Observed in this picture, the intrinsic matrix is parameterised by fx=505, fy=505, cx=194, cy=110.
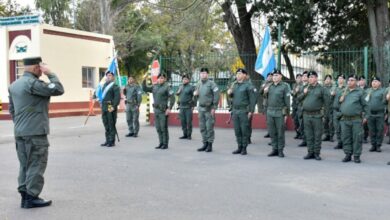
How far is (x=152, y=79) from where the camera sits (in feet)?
61.1

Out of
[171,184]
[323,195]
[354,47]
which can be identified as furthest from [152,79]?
[323,195]

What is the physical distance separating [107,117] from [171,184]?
5.53 metres

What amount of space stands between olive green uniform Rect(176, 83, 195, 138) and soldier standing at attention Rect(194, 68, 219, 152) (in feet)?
8.63

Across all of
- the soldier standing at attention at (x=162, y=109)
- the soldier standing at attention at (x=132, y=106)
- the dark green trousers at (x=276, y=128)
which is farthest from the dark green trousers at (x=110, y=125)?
the dark green trousers at (x=276, y=128)

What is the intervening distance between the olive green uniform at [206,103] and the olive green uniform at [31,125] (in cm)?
591

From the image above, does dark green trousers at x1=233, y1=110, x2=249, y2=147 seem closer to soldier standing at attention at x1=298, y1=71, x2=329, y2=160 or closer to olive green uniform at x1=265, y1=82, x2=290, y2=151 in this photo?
olive green uniform at x1=265, y1=82, x2=290, y2=151

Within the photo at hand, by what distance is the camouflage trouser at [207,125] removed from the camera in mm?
11789

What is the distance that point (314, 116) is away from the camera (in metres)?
10.7

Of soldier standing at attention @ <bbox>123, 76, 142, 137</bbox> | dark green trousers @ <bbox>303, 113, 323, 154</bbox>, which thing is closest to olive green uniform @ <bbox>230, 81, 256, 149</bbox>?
dark green trousers @ <bbox>303, 113, 323, 154</bbox>

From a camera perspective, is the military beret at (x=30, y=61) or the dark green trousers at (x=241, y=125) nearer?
the military beret at (x=30, y=61)

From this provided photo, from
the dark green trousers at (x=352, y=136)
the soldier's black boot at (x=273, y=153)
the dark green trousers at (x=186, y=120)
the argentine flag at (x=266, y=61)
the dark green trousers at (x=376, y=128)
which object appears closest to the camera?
the dark green trousers at (x=352, y=136)

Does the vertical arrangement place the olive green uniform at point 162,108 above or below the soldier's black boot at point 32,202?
above

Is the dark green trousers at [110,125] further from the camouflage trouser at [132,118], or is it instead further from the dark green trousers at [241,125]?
the dark green trousers at [241,125]

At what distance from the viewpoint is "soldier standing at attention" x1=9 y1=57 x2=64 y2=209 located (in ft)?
20.6
